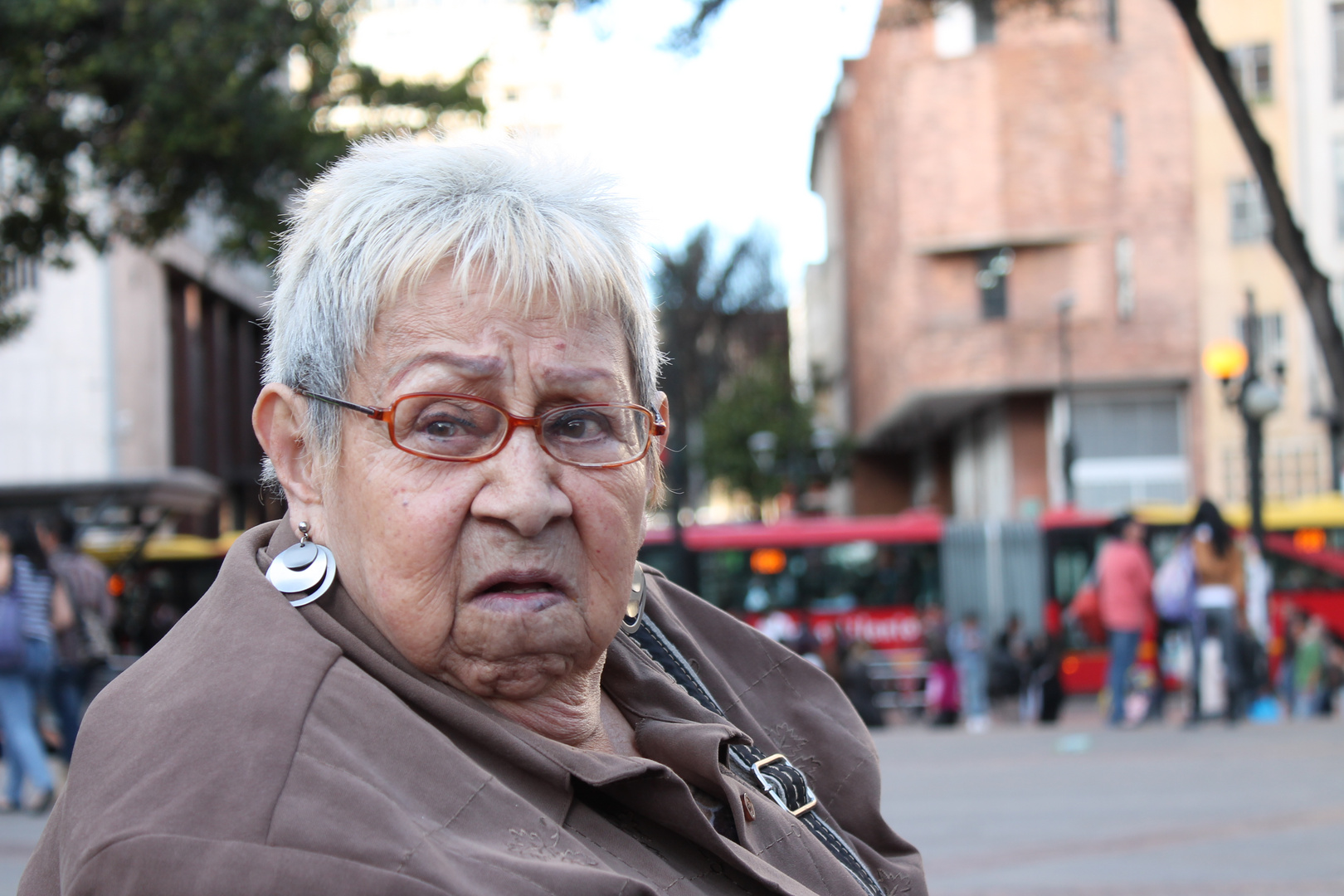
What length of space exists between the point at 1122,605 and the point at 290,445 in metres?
11.6

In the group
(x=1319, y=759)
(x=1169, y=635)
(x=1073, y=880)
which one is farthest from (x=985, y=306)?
(x=1073, y=880)

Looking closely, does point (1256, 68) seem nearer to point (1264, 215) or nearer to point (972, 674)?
point (1264, 215)

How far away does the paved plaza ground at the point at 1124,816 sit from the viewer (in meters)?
5.75

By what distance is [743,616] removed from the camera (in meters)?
23.0

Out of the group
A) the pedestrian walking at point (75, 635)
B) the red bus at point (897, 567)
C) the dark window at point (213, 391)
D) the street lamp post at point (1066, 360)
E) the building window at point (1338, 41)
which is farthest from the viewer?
the dark window at point (213, 391)

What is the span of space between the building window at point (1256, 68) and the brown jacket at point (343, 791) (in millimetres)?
35792

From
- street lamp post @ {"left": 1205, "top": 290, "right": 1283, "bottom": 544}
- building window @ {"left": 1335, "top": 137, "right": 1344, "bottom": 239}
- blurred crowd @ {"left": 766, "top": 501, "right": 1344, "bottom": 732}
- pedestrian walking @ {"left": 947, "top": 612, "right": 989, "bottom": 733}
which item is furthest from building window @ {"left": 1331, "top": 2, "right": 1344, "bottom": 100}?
pedestrian walking @ {"left": 947, "top": 612, "right": 989, "bottom": 733}

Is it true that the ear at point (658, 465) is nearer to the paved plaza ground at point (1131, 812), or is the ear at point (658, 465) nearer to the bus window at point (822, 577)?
the paved plaza ground at point (1131, 812)

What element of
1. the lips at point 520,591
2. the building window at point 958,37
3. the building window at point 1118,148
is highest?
the building window at point 958,37

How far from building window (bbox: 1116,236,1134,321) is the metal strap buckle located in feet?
110

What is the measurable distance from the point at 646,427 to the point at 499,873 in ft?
2.52

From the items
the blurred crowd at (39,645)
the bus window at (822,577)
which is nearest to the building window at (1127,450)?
the bus window at (822,577)

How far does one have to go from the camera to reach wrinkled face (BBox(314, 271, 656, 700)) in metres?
1.79

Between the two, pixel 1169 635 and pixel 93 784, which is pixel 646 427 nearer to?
pixel 93 784
